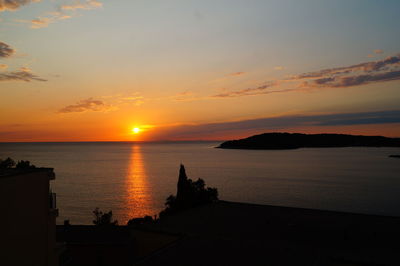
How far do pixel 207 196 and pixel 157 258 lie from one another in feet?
92.9

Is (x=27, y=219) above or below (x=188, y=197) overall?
above

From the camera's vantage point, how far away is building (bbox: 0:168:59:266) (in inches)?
233

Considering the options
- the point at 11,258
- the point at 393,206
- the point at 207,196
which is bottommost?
the point at 393,206

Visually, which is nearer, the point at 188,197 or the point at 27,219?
the point at 27,219

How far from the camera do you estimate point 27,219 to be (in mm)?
6520

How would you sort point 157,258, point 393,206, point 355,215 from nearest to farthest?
1. point 157,258
2. point 355,215
3. point 393,206

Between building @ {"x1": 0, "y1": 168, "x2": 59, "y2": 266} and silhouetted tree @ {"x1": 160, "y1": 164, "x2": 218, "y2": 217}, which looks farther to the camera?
silhouetted tree @ {"x1": 160, "y1": 164, "x2": 218, "y2": 217}

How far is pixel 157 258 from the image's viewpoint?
14414mm

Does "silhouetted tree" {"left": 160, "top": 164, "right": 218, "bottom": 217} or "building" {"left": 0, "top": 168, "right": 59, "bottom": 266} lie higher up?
"building" {"left": 0, "top": 168, "right": 59, "bottom": 266}

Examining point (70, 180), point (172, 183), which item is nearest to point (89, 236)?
point (172, 183)

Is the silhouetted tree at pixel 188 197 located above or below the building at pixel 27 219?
below

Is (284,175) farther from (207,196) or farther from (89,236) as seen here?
(89,236)

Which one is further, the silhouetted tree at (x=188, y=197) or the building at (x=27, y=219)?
the silhouetted tree at (x=188, y=197)

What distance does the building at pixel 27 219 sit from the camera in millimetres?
5906
